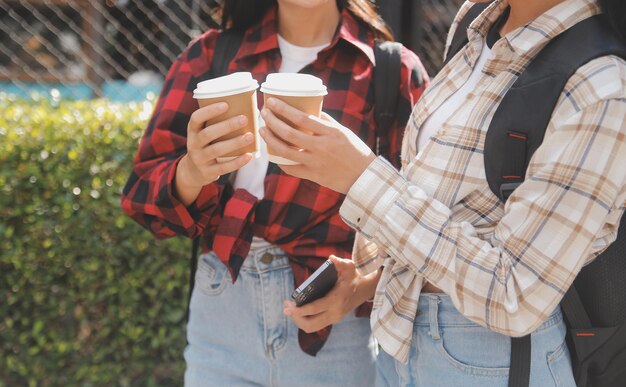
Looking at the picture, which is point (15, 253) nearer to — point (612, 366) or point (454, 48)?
point (454, 48)

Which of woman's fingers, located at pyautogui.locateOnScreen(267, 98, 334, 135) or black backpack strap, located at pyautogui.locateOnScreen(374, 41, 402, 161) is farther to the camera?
black backpack strap, located at pyautogui.locateOnScreen(374, 41, 402, 161)

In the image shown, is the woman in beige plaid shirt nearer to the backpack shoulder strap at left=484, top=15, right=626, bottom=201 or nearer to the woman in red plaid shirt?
the backpack shoulder strap at left=484, top=15, right=626, bottom=201

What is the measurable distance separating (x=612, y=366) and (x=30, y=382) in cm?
248

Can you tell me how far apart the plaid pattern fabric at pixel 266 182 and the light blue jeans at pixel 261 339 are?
49 mm

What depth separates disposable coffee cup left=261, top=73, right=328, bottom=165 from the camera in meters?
1.31

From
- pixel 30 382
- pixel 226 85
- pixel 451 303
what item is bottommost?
pixel 30 382

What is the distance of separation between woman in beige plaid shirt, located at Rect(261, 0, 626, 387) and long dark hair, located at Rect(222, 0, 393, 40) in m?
0.47

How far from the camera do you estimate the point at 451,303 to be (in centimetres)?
139

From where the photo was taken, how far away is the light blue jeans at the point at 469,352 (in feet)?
4.40

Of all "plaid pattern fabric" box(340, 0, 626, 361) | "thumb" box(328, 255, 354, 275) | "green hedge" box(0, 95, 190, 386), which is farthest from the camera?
"green hedge" box(0, 95, 190, 386)

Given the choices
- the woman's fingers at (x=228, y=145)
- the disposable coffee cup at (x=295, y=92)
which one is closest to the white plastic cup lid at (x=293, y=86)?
the disposable coffee cup at (x=295, y=92)

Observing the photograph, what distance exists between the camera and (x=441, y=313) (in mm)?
1396

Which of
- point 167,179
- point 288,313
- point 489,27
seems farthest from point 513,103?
point 167,179

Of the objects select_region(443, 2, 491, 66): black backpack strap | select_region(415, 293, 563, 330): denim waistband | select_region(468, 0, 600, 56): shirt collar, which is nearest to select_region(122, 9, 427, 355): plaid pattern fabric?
select_region(443, 2, 491, 66): black backpack strap
